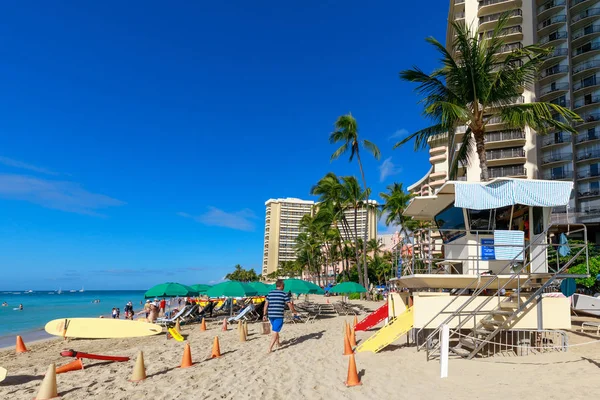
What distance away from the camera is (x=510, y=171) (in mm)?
50781

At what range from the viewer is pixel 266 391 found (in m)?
6.64

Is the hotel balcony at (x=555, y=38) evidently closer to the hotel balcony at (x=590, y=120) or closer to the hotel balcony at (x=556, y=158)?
the hotel balcony at (x=590, y=120)

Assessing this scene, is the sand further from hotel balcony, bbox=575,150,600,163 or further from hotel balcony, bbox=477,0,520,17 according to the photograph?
hotel balcony, bbox=477,0,520,17

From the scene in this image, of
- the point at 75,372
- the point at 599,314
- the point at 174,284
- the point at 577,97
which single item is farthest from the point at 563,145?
the point at 75,372

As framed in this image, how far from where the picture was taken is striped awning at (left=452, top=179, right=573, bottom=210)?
30.9ft

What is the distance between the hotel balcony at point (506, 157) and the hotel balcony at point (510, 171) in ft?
2.03

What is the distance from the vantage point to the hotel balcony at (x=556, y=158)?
4750 cm

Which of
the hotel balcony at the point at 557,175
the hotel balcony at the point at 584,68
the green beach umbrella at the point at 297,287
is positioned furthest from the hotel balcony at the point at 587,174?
the green beach umbrella at the point at 297,287

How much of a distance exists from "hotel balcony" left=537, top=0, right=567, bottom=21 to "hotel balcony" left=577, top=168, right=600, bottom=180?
20298mm

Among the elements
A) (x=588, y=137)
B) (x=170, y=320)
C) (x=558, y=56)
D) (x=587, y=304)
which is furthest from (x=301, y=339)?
(x=558, y=56)

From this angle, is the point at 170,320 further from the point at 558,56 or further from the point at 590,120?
the point at 558,56

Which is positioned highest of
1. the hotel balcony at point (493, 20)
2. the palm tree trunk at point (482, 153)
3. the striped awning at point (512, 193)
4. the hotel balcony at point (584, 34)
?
the hotel balcony at point (493, 20)

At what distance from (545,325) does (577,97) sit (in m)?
50.6

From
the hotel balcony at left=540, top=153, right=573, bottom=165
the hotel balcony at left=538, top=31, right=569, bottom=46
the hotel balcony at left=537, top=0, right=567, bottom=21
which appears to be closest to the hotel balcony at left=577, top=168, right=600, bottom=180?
the hotel balcony at left=540, top=153, right=573, bottom=165
